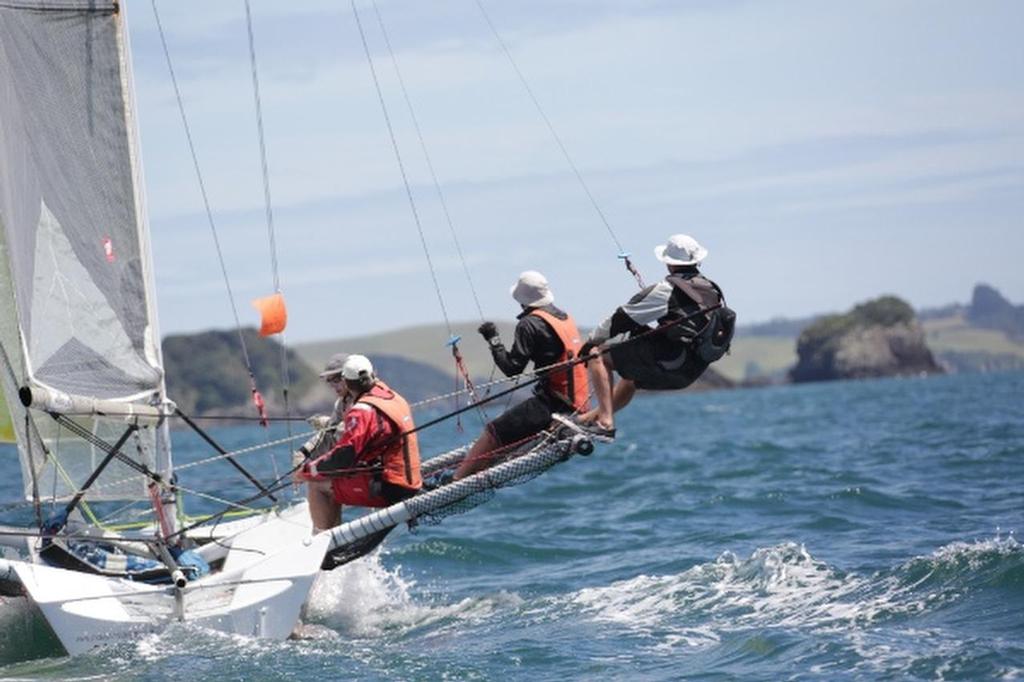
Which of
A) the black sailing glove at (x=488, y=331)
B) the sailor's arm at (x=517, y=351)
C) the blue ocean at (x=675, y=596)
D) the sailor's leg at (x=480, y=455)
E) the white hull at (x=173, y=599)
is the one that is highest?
the black sailing glove at (x=488, y=331)

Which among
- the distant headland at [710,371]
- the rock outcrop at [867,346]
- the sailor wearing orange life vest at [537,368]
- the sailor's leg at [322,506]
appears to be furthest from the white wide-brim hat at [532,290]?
the rock outcrop at [867,346]

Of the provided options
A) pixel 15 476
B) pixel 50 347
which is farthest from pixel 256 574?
pixel 15 476

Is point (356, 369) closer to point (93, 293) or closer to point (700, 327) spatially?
point (93, 293)

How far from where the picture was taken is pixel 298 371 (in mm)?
126938

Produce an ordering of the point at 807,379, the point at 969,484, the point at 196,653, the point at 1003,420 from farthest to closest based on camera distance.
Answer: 1. the point at 807,379
2. the point at 1003,420
3. the point at 969,484
4. the point at 196,653

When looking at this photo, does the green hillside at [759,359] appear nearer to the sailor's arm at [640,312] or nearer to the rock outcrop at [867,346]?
the rock outcrop at [867,346]

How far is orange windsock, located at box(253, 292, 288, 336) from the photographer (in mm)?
12750

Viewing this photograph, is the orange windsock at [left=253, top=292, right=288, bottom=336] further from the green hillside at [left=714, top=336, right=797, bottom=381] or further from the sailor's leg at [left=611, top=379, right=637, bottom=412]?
the green hillside at [left=714, top=336, right=797, bottom=381]

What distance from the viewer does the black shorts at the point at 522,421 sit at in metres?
12.4

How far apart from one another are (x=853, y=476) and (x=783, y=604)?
9.76m

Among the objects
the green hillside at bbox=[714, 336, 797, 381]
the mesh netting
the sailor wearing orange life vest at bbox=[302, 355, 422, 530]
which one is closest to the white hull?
the mesh netting

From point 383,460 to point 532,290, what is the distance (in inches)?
60.7

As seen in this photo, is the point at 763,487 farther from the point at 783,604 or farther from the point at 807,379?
the point at 807,379

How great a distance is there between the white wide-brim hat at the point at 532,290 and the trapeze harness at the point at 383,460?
1072 mm
